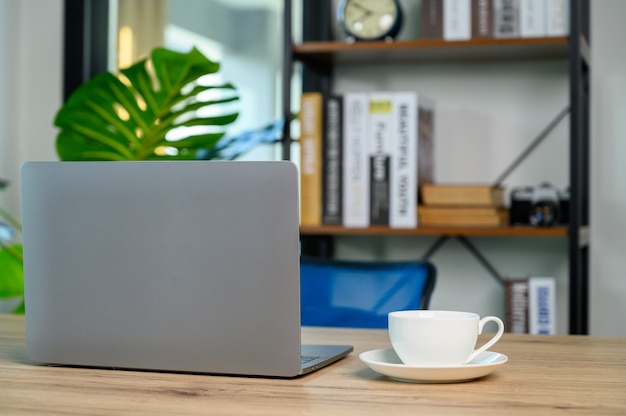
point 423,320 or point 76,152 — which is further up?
point 76,152

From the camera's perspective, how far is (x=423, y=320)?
0.93 m

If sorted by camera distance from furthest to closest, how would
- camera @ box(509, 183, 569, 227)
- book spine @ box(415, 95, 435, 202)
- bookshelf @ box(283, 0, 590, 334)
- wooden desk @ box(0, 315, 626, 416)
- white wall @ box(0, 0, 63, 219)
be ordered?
white wall @ box(0, 0, 63, 219) < book spine @ box(415, 95, 435, 202) < camera @ box(509, 183, 569, 227) < bookshelf @ box(283, 0, 590, 334) < wooden desk @ box(0, 315, 626, 416)

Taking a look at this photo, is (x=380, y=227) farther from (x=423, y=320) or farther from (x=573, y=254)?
(x=423, y=320)

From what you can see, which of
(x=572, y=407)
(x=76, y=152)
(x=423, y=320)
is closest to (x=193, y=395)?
(x=423, y=320)

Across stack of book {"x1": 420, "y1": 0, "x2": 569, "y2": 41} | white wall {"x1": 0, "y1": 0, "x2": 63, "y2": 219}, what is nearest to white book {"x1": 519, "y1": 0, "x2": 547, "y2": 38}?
stack of book {"x1": 420, "y1": 0, "x2": 569, "y2": 41}

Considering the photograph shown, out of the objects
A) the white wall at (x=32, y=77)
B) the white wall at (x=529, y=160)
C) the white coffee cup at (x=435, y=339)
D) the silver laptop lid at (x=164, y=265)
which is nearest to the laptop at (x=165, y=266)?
the silver laptop lid at (x=164, y=265)

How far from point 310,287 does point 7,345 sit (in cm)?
78

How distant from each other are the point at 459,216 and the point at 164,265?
5.25ft

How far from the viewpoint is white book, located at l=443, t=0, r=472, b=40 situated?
248 centimetres

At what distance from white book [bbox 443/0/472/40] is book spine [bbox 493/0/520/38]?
74 mm

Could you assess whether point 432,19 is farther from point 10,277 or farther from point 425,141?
point 10,277

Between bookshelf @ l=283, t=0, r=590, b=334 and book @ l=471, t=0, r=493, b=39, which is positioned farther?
book @ l=471, t=0, r=493, b=39

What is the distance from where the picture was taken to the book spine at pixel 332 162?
2549mm

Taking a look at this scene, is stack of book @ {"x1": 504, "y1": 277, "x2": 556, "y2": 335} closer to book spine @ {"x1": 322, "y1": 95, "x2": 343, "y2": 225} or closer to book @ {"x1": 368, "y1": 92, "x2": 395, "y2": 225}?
book @ {"x1": 368, "y1": 92, "x2": 395, "y2": 225}
